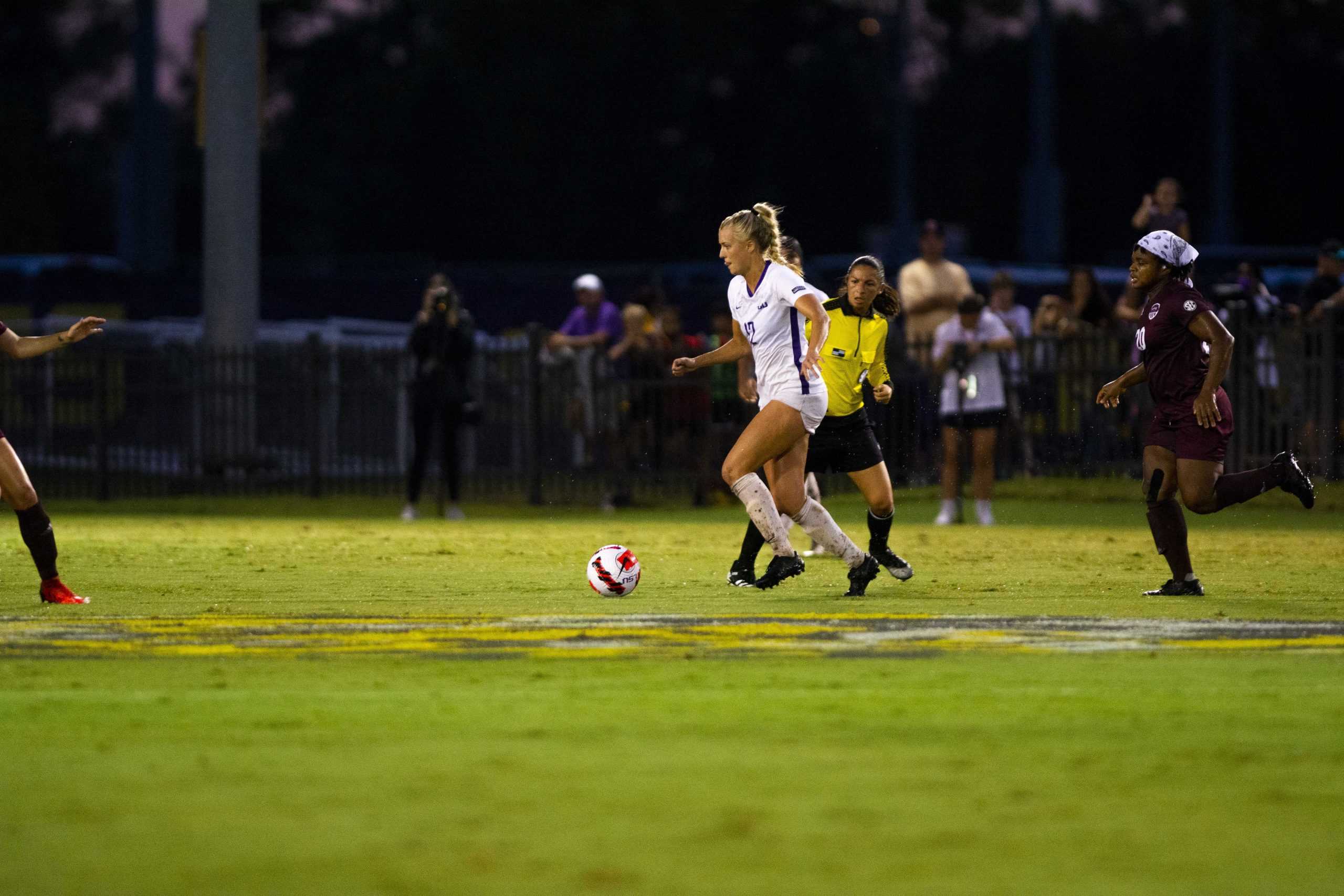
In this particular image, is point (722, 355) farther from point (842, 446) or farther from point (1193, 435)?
point (1193, 435)

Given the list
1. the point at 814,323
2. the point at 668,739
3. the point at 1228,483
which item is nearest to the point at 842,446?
the point at 814,323

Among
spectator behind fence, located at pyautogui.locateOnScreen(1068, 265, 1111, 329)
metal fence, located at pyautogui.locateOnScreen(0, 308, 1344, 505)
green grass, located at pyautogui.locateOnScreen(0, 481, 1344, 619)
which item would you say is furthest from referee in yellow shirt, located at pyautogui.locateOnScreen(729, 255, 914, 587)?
spectator behind fence, located at pyautogui.locateOnScreen(1068, 265, 1111, 329)

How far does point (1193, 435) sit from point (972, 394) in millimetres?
7114

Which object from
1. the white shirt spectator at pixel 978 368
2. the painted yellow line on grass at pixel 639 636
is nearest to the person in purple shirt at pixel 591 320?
the white shirt spectator at pixel 978 368

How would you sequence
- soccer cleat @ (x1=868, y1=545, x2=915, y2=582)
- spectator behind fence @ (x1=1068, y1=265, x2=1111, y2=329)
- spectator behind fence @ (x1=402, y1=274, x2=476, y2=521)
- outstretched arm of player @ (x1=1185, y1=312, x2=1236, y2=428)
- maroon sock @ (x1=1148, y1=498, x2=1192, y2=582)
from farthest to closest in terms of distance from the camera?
spectator behind fence @ (x1=1068, y1=265, x2=1111, y2=329) → spectator behind fence @ (x1=402, y1=274, x2=476, y2=521) → soccer cleat @ (x1=868, y1=545, x2=915, y2=582) → maroon sock @ (x1=1148, y1=498, x2=1192, y2=582) → outstretched arm of player @ (x1=1185, y1=312, x2=1236, y2=428)

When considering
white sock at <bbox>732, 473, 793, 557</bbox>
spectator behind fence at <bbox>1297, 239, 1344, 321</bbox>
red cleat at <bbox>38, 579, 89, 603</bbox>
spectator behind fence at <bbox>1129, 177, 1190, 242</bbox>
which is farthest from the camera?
spectator behind fence at <bbox>1297, 239, 1344, 321</bbox>

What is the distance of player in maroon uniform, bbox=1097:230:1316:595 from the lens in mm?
11453

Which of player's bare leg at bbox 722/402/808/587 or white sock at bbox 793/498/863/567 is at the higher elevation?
player's bare leg at bbox 722/402/808/587

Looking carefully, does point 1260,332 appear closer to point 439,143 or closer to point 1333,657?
point 1333,657

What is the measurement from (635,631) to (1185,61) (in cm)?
5420

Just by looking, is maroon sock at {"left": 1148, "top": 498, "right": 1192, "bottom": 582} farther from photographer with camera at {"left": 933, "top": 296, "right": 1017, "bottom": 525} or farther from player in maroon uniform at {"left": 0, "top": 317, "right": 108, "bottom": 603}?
photographer with camera at {"left": 933, "top": 296, "right": 1017, "bottom": 525}

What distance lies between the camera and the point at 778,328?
39.0ft

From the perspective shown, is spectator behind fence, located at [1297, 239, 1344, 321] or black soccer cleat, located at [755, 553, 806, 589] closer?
black soccer cleat, located at [755, 553, 806, 589]

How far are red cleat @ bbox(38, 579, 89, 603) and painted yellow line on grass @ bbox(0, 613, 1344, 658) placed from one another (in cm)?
78
